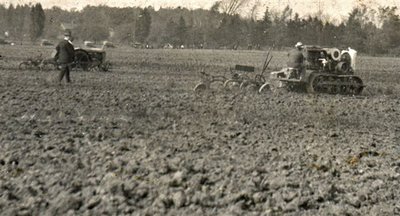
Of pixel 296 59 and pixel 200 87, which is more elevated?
pixel 296 59

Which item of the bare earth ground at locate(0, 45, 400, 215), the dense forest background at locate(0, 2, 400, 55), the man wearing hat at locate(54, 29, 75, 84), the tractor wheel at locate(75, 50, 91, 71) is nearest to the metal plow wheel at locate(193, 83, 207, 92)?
the bare earth ground at locate(0, 45, 400, 215)

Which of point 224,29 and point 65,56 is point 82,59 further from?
point 224,29

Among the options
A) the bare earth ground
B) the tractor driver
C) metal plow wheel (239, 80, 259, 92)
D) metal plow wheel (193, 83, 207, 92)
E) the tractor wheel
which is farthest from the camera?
the tractor wheel

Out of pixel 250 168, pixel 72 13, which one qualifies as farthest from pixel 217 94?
pixel 72 13

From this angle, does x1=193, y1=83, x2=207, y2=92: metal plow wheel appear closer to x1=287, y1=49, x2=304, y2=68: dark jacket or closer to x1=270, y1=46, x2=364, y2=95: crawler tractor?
x1=270, y1=46, x2=364, y2=95: crawler tractor

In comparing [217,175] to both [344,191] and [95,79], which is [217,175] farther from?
[95,79]

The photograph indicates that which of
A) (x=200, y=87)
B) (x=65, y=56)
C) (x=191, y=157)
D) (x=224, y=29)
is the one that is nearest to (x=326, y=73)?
(x=200, y=87)
